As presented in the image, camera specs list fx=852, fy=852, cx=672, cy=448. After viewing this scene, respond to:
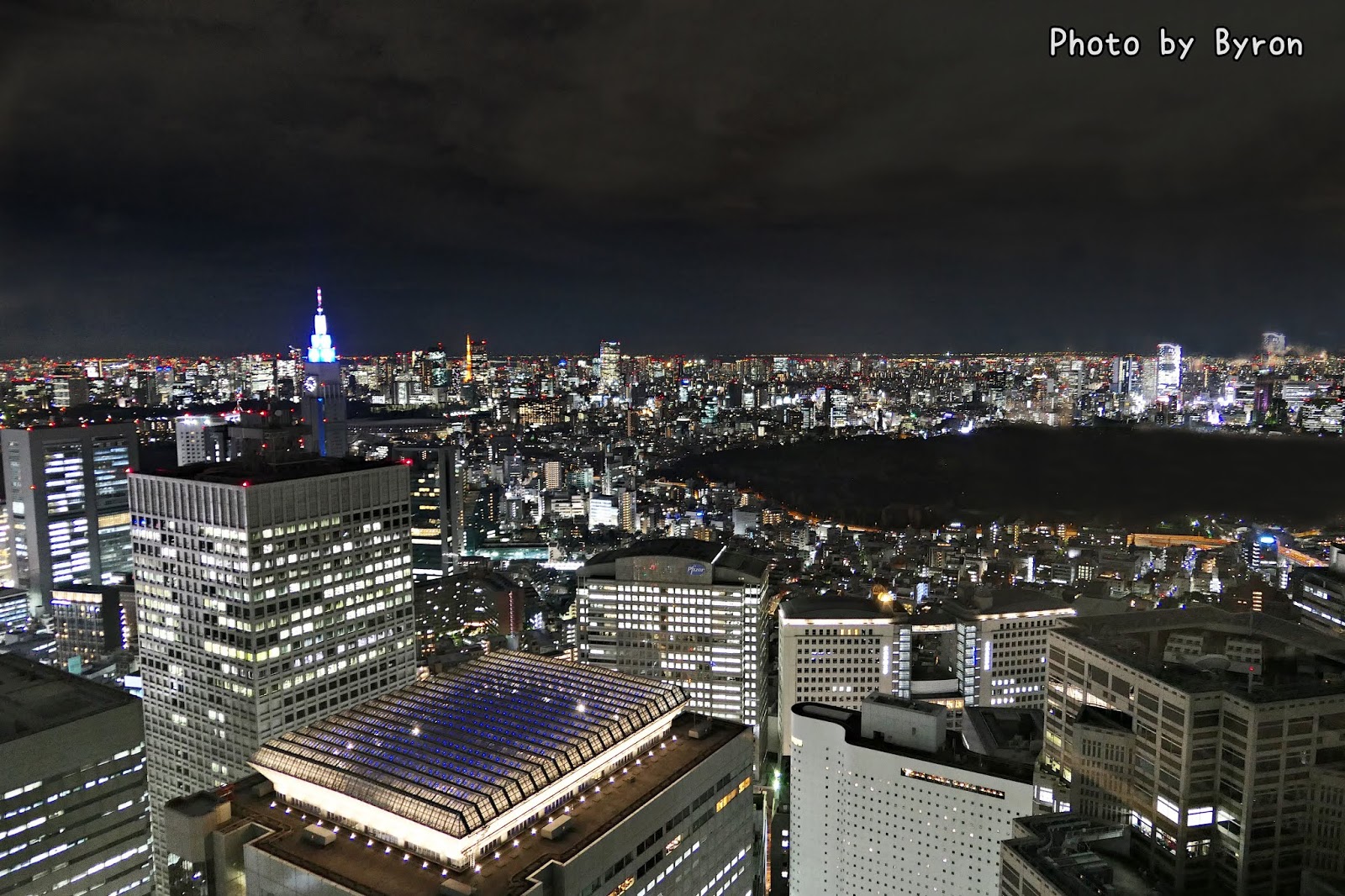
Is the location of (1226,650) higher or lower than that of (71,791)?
lower

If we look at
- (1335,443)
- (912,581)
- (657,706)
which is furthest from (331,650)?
(1335,443)

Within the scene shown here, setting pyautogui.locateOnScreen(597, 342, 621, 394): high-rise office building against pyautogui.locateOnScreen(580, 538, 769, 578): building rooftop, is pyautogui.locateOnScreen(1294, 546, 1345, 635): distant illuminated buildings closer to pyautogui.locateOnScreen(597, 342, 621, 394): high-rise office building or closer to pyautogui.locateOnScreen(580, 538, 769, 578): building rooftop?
pyautogui.locateOnScreen(580, 538, 769, 578): building rooftop

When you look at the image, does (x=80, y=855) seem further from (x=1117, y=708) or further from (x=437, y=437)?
(x=437, y=437)

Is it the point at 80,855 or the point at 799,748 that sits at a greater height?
the point at 80,855

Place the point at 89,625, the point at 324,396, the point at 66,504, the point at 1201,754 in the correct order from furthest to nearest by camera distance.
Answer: the point at 324,396
the point at 66,504
the point at 89,625
the point at 1201,754

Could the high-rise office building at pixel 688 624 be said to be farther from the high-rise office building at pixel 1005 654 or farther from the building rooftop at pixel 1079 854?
the building rooftop at pixel 1079 854

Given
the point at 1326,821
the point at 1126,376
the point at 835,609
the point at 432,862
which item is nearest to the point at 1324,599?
the point at 835,609

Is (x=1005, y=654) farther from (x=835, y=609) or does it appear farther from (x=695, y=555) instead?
(x=695, y=555)
